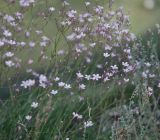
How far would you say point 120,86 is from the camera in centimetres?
391

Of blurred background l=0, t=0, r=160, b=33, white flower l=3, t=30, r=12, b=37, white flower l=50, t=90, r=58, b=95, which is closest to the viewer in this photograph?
white flower l=50, t=90, r=58, b=95

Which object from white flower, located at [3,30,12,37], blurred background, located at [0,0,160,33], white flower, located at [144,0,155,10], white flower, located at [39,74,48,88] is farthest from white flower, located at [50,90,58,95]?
white flower, located at [144,0,155,10]

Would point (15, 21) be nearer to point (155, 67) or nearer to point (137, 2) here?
point (155, 67)

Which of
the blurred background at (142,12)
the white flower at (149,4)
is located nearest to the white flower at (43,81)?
the blurred background at (142,12)

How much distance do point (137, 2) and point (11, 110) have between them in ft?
7.61

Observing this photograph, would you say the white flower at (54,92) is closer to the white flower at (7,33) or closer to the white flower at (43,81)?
the white flower at (43,81)

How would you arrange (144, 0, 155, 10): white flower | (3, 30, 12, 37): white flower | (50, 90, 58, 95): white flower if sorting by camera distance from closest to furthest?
(50, 90, 58, 95): white flower
(3, 30, 12, 37): white flower
(144, 0, 155, 10): white flower

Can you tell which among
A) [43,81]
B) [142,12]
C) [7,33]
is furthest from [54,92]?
[142,12]

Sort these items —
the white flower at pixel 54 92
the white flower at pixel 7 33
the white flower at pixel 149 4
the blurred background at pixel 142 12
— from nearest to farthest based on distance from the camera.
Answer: the white flower at pixel 54 92, the white flower at pixel 7 33, the blurred background at pixel 142 12, the white flower at pixel 149 4

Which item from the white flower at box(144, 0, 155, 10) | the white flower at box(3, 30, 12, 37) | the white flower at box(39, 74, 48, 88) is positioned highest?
the white flower at box(144, 0, 155, 10)

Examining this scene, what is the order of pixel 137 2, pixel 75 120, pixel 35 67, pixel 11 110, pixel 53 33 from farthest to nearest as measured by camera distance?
pixel 137 2 → pixel 53 33 → pixel 35 67 → pixel 75 120 → pixel 11 110

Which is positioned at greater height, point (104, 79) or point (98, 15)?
point (98, 15)

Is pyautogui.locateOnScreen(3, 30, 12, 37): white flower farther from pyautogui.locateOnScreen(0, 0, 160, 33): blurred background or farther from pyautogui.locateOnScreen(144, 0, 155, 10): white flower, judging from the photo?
pyautogui.locateOnScreen(144, 0, 155, 10): white flower

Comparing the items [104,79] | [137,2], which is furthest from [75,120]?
[137,2]
